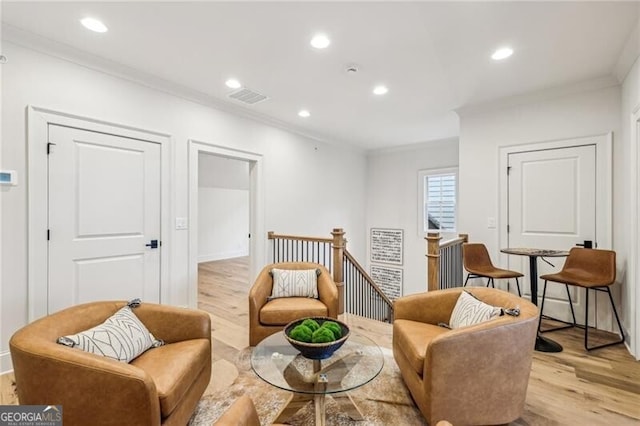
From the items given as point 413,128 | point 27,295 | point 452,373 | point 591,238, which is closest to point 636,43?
point 591,238

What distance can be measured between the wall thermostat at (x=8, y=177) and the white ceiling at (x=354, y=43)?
1.14 meters

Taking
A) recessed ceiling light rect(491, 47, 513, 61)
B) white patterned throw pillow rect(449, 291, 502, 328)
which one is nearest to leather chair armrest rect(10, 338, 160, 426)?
white patterned throw pillow rect(449, 291, 502, 328)

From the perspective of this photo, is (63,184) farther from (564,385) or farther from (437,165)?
(437,165)

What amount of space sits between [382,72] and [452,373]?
2.70 metres

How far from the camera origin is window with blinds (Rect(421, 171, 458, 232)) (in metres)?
5.68

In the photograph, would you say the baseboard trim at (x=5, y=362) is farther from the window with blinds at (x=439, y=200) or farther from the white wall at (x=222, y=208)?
the window with blinds at (x=439, y=200)

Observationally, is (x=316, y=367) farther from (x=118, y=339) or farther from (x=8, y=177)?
(x=8, y=177)

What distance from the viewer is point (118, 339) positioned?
5.68 feet

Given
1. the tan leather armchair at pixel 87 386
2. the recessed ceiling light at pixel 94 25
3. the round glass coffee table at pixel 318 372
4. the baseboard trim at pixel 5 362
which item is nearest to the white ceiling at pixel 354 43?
the recessed ceiling light at pixel 94 25

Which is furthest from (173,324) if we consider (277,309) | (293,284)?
(293,284)

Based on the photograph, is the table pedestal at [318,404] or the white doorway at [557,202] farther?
the white doorway at [557,202]

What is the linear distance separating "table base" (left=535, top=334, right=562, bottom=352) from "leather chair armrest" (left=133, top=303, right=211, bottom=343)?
296 cm

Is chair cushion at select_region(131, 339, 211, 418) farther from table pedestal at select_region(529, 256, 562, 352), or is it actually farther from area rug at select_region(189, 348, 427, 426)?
table pedestal at select_region(529, 256, 562, 352)

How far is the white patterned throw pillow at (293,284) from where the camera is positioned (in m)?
3.04
